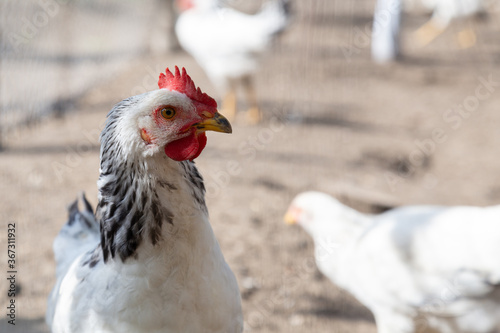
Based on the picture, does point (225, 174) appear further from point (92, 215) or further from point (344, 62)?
point (344, 62)

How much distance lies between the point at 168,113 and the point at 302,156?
3213mm

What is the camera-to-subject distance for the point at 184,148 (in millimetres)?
1607

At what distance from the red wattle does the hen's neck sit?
4 cm

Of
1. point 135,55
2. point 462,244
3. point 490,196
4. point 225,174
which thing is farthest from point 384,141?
point 135,55

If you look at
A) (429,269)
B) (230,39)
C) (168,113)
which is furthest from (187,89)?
(230,39)

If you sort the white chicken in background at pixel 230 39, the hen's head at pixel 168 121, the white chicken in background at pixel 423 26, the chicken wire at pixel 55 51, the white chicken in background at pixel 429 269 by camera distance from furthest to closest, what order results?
1. the white chicken in background at pixel 423 26
2. the white chicken in background at pixel 230 39
3. the chicken wire at pixel 55 51
4. the white chicken in background at pixel 429 269
5. the hen's head at pixel 168 121

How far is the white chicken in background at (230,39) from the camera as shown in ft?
16.2

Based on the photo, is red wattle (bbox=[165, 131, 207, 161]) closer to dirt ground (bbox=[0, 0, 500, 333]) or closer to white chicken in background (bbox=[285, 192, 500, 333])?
white chicken in background (bbox=[285, 192, 500, 333])

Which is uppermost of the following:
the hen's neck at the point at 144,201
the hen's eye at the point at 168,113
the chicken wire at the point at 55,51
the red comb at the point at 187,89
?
the chicken wire at the point at 55,51

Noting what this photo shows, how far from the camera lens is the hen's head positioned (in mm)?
1572

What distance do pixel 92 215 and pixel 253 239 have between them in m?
1.43

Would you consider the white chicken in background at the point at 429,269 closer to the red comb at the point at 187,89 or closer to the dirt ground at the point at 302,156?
the dirt ground at the point at 302,156

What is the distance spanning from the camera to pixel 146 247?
166 centimetres

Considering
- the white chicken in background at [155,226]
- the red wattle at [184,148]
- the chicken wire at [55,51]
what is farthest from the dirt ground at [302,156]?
the red wattle at [184,148]
